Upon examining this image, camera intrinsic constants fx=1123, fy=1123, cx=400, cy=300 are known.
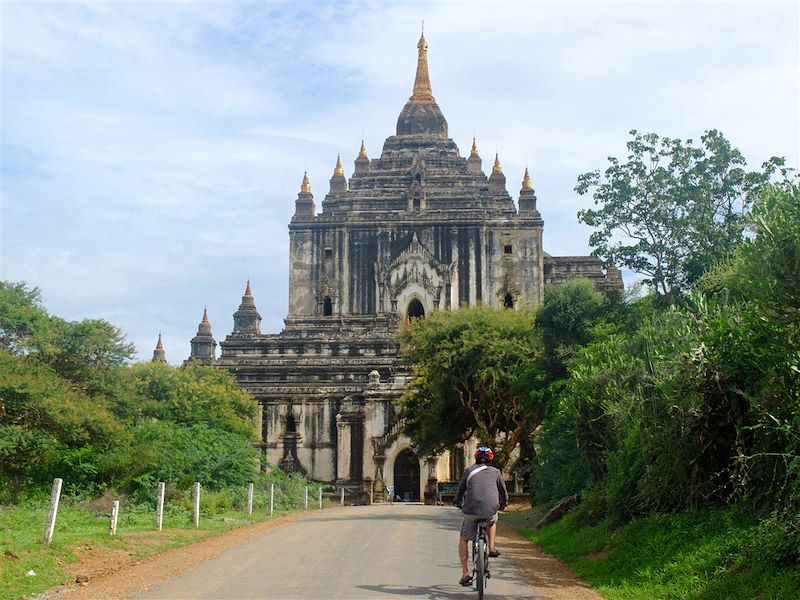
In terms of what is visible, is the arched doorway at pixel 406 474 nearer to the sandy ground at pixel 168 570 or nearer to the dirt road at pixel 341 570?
the dirt road at pixel 341 570

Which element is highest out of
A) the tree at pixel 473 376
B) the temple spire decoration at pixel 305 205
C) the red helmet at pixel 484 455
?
the temple spire decoration at pixel 305 205

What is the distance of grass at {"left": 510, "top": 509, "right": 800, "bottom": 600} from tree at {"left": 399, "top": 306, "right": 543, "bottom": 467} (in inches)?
736

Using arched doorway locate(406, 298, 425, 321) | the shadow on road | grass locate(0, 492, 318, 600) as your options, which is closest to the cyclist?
the shadow on road

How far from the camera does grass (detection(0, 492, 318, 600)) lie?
13438mm

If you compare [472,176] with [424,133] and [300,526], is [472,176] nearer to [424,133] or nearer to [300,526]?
[424,133]

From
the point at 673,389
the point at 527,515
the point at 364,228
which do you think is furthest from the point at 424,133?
the point at 673,389

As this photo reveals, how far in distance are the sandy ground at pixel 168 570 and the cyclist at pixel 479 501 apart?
1.09 metres

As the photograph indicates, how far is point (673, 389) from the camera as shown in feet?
53.5

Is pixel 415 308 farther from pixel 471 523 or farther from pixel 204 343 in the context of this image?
pixel 471 523

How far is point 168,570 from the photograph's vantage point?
47.9ft

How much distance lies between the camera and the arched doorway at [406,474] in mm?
47188

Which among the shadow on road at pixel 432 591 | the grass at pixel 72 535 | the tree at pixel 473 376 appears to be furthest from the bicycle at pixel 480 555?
the tree at pixel 473 376

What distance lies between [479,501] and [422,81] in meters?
57.9

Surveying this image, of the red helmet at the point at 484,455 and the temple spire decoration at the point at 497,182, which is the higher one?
the temple spire decoration at the point at 497,182
